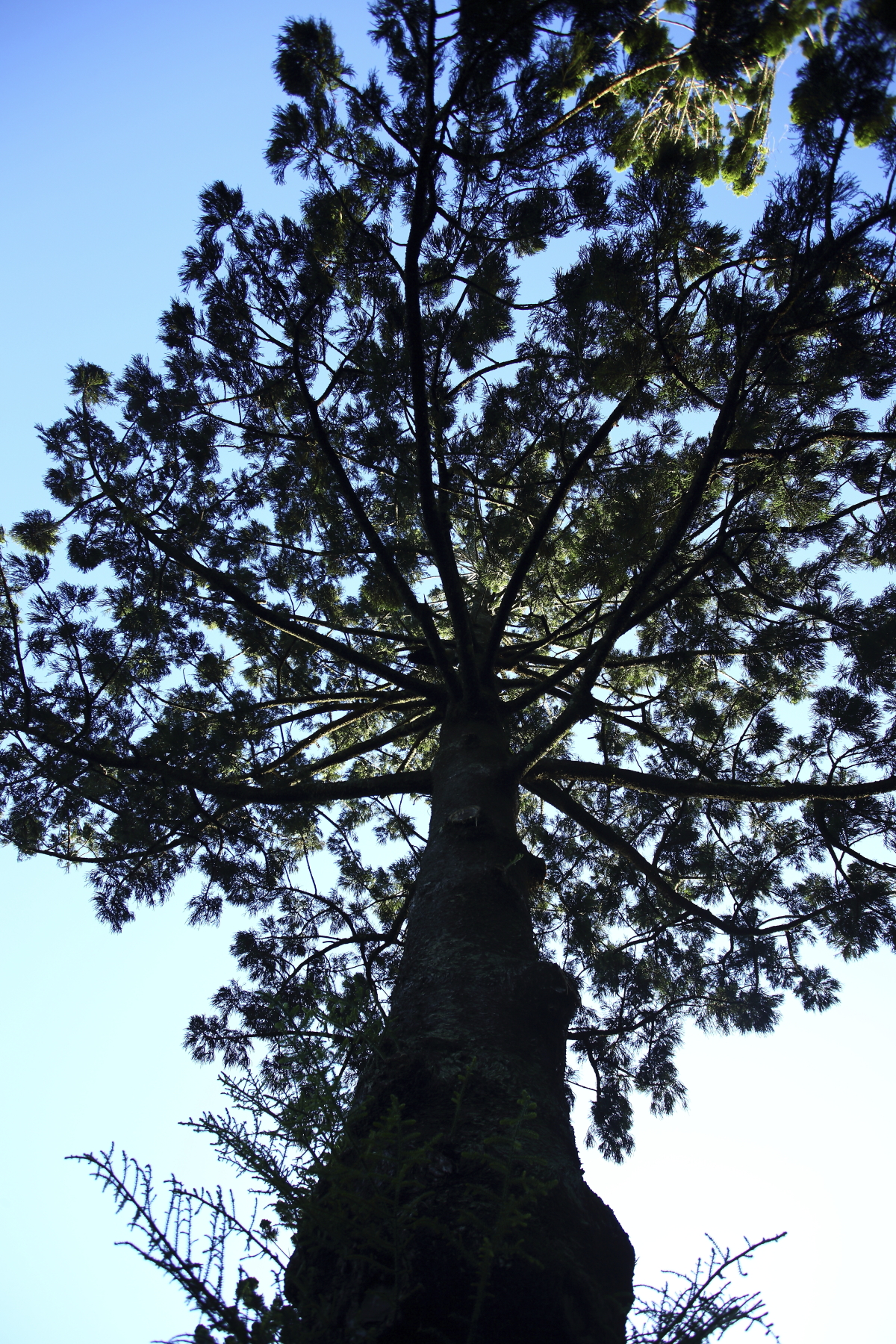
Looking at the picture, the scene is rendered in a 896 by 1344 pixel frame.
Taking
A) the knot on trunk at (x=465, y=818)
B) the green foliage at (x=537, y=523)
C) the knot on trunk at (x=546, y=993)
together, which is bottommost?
the knot on trunk at (x=546, y=993)

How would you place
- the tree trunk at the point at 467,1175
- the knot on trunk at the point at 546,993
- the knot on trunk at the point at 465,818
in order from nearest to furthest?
the tree trunk at the point at 467,1175
the knot on trunk at the point at 546,993
the knot on trunk at the point at 465,818

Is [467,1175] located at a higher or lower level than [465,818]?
lower

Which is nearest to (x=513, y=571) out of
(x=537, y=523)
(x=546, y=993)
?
(x=537, y=523)

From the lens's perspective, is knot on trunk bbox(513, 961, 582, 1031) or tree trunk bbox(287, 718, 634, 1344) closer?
tree trunk bbox(287, 718, 634, 1344)

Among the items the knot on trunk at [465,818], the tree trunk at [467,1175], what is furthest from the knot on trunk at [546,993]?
the knot on trunk at [465,818]

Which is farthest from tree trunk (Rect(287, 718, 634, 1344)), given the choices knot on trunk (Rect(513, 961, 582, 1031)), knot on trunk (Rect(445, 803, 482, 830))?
knot on trunk (Rect(445, 803, 482, 830))

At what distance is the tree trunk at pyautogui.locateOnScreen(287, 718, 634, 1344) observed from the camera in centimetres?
127

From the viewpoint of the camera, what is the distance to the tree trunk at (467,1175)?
1.27 meters

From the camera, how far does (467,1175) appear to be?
150cm

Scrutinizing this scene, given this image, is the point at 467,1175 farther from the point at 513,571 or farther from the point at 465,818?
the point at 513,571

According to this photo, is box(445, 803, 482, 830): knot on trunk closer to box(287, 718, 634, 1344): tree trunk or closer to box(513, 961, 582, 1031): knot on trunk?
box(287, 718, 634, 1344): tree trunk

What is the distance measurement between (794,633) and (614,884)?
194 cm

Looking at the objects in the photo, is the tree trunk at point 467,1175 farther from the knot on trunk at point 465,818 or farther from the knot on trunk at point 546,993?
the knot on trunk at point 465,818

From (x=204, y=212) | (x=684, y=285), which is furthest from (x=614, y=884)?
(x=204, y=212)
